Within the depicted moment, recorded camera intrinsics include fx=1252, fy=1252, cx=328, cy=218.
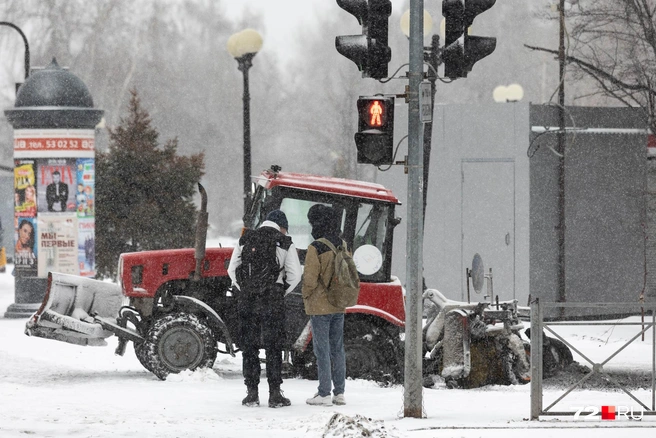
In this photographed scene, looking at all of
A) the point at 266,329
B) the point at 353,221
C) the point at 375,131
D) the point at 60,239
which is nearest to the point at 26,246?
the point at 60,239

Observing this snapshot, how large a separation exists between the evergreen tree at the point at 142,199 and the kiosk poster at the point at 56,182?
4.48m

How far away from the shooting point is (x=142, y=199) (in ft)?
85.3

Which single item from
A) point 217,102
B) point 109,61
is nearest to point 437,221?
point 109,61

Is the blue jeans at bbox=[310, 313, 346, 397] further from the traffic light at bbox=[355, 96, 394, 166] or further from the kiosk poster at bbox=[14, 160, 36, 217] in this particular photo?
the kiosk poster at bbox=[14, 160, 36, 217]

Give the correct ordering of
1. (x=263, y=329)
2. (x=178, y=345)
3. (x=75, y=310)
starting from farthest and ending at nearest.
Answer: (x=75, y=310)
(x=178, y=345)
(x=263, y=329)

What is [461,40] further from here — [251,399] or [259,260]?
[251,399]

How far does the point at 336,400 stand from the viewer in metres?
11.0

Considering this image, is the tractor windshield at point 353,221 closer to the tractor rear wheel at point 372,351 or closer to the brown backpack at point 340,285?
the tractor rear wheel at point 372,351

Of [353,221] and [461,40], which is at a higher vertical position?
[461,40]

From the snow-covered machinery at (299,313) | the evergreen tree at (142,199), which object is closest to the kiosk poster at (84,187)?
the evergreen tree at (142,199)

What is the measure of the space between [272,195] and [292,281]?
81.7 inches

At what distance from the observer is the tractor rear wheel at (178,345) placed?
1287 centimetres

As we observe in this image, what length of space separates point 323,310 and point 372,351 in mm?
2304

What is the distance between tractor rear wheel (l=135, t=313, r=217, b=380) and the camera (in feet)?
42.2
